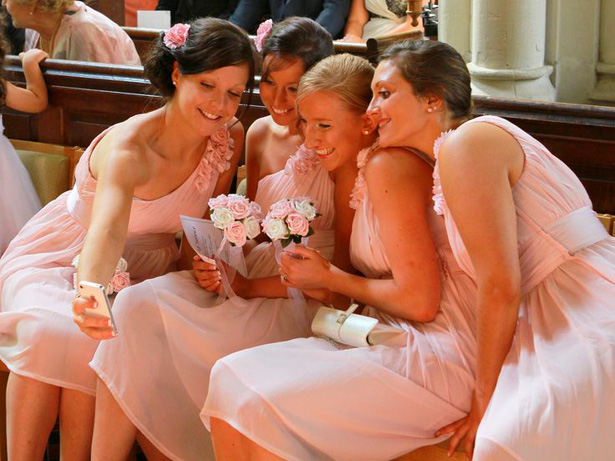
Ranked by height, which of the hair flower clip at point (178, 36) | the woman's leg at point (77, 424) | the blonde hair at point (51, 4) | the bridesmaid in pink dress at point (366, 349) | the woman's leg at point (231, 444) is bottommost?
the woman's leg at point (77, 424)

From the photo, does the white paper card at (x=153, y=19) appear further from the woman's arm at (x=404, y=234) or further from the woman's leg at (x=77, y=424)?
the woman's arm at (x=404, y=234)

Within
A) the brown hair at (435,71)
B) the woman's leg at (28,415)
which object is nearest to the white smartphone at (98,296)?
the woman's leg at (28,415)

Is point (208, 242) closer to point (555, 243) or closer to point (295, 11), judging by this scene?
point (555, 243)

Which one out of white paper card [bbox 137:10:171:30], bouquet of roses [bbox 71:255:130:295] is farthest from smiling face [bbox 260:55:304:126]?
white paper card [bbox 137:10:171:30]

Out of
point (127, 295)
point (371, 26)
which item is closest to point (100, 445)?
point (127, 295)

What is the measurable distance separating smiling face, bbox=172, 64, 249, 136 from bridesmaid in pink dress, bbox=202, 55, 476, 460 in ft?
1.08

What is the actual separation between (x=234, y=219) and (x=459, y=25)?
7.35 ft

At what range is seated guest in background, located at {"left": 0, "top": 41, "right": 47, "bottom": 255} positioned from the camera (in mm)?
4176

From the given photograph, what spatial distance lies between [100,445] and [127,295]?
0.46 meters

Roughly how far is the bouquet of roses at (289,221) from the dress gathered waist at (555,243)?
67 centimetres

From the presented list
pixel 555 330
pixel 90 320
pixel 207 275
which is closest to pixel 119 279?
pixel 207 275

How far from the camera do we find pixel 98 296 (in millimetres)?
2576

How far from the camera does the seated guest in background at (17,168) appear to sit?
4.18 meters

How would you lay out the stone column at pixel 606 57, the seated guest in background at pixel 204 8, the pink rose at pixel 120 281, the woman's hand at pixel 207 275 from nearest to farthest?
the woman's hand at pixel 207 275 < the pink rose at pixel 120 281 < the stone column at pixel 606 57 < the seated guest in background at pixel 204 8
